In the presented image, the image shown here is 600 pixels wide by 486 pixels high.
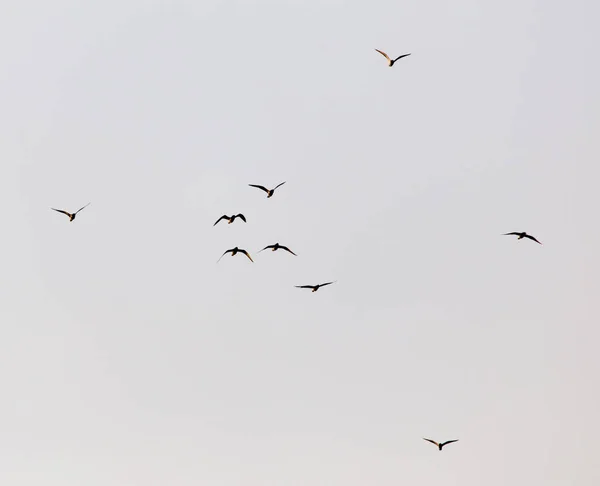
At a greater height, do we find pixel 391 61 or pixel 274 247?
pixel 391 61

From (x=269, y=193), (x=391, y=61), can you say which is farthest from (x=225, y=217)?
(x=391, y=61)

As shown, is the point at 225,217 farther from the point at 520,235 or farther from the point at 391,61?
the point at 520,235

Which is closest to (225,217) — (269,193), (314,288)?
(269,193)

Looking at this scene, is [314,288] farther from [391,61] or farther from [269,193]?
[391,61]

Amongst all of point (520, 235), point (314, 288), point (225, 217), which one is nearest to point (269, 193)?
point (225, 217)

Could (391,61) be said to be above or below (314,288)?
above

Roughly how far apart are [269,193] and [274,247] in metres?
9.55

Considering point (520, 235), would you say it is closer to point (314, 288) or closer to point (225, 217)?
point (314, 288)

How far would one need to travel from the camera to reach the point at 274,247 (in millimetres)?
155500

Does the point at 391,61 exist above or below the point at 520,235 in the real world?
above

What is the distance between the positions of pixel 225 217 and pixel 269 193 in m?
7.00

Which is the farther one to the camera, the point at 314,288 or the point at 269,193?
the point at 314,288

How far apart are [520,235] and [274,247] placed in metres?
34.0

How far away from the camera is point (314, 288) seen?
160 m
